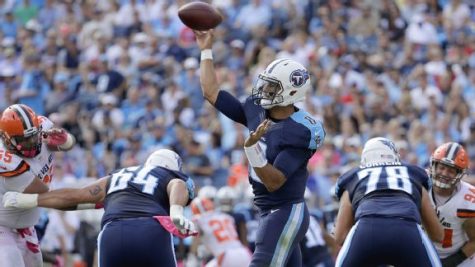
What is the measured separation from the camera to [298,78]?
845 centimetres

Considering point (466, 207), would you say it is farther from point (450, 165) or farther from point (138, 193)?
point (138, 193)

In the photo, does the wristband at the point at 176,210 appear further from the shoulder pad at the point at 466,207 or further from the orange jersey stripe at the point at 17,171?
the shoulder pad at the point at 466,207

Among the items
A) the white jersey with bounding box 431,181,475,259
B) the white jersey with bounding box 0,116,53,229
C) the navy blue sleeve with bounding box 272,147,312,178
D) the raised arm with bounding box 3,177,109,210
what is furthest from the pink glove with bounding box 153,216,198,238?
the white jersey with bounding box 431,181,475,259

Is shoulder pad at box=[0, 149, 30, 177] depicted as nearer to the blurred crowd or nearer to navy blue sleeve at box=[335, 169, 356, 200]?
navy blue sleeve at box=[335, 169, 356, 200]

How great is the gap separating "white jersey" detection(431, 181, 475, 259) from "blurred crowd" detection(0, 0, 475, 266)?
512cm

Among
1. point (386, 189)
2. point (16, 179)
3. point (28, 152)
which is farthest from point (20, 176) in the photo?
point (386, 189)

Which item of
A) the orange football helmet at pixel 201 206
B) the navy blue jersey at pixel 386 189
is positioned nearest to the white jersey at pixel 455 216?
the navy blue jersey at pixel 386 189

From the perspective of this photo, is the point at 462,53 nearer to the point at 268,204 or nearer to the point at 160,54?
the point at 160,54

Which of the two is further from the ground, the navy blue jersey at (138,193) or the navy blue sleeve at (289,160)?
the navy blue sleeve at (289,160)

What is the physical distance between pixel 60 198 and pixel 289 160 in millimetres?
1657

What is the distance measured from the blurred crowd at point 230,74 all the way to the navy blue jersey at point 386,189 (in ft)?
19.0

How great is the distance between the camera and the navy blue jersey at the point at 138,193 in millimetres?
8417

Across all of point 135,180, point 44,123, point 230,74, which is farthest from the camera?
point 230,74

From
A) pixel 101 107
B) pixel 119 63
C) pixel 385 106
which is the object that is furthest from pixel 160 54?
pixel 385 106
